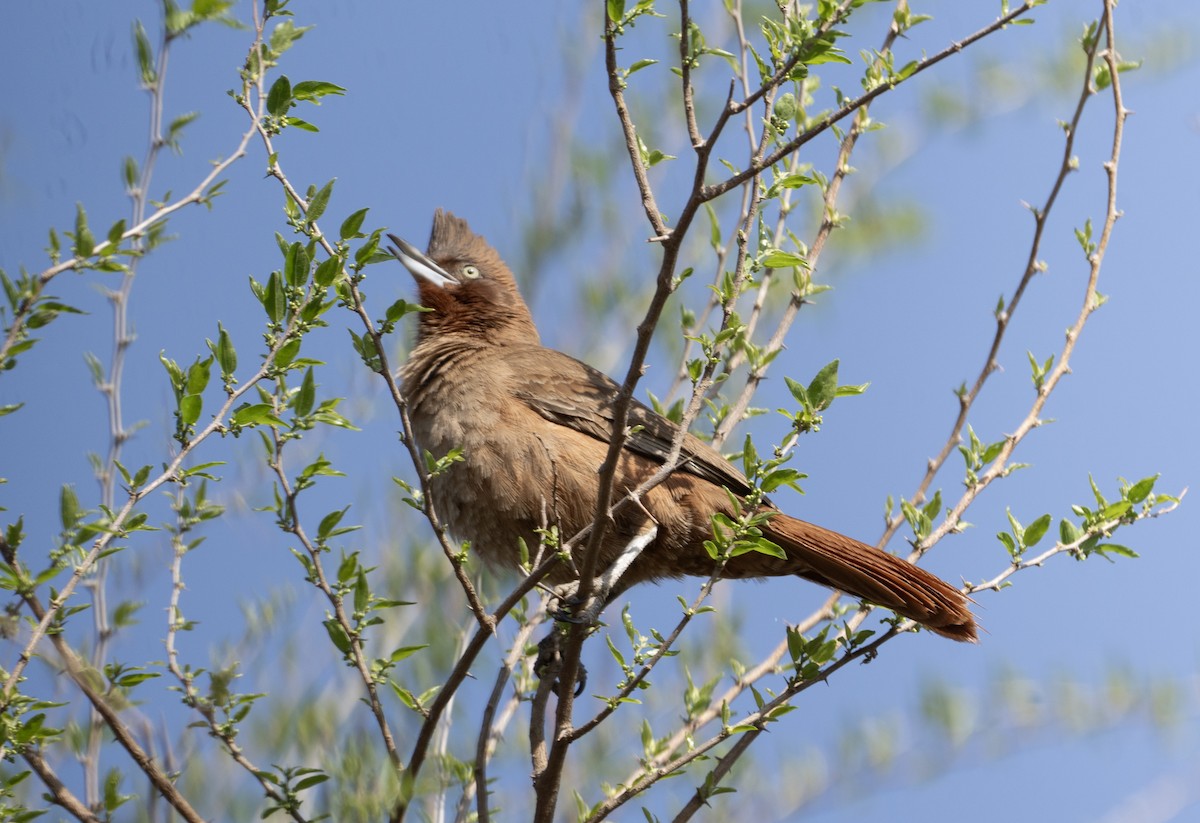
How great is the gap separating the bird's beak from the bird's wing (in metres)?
0.59

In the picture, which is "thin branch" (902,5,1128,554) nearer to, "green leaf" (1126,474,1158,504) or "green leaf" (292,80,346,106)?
"green leaf" (1126,474,1158,504)

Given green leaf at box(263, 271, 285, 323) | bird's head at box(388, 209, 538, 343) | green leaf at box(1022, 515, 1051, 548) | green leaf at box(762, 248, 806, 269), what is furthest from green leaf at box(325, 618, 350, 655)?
bird's head at box(388, 209, 538, 343)

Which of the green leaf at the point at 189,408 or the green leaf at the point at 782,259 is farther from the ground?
the green leaf at the point at 782,259

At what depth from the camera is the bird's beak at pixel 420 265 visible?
16.5 feet

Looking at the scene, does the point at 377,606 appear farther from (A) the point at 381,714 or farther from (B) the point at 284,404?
(B) the point at 284,404

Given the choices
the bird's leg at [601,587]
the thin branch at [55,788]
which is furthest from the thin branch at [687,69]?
the thin branch at [55,788]

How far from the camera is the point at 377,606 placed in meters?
3.09

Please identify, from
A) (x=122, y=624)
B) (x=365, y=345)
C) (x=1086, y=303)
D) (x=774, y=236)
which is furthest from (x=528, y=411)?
(x=1086, y=303)

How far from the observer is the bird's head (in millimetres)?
4926

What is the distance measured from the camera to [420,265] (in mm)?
5055

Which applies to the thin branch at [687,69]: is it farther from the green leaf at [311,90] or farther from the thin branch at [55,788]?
the thin branch at [55,788]

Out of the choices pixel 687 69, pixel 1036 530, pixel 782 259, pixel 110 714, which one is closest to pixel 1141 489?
pixel 1036 530

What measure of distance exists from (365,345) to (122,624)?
985 millimetres

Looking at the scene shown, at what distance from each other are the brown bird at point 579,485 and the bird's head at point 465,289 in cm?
28
